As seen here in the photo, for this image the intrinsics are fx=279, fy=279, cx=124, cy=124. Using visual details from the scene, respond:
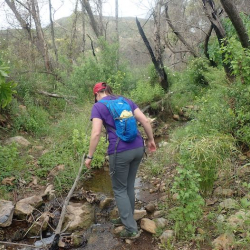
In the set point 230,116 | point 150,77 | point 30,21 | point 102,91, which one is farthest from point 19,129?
point 30,21

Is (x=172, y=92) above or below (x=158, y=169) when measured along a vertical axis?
above

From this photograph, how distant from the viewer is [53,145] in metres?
6.74

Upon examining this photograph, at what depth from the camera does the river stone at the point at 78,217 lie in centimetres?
386

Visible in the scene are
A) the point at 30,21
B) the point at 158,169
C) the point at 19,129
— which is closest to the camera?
the point at 158,169

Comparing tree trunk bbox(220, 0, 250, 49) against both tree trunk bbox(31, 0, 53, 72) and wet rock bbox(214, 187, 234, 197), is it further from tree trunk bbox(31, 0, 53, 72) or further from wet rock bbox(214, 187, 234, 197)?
tree trunk bbox(31, 0, 53, 72)

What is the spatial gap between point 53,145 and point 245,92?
4.43 m

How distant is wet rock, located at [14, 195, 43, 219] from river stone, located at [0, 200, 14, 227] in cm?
10

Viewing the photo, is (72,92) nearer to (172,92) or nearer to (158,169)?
(172,92)

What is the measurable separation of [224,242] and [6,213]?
293cm

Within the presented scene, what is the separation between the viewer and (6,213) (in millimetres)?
3973

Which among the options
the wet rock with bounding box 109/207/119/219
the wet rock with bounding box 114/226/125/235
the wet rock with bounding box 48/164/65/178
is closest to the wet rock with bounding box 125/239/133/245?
the wet rock with bounding box 114/226/125/235

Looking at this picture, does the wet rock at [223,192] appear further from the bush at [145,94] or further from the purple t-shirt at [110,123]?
the bush at [145,94]

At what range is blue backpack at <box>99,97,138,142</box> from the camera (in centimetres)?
320

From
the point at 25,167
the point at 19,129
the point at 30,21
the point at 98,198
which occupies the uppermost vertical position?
the point at 30,21
